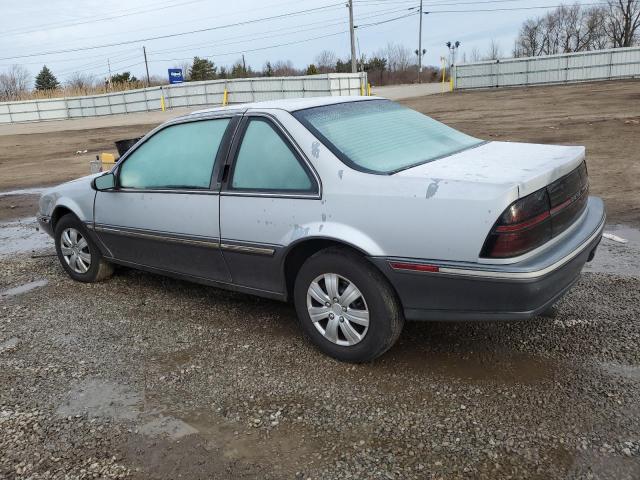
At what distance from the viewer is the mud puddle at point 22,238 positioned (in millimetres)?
6928

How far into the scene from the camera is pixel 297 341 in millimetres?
3887

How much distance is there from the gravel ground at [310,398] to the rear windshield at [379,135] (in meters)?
1.22

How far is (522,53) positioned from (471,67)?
56060mm

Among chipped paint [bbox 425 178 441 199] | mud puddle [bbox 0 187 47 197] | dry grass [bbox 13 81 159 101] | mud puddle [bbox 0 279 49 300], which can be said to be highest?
dry grass [bbox 13 81 159 101]

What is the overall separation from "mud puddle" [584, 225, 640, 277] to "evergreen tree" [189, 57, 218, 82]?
80.9 meters

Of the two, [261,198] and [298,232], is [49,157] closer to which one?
[261,198]

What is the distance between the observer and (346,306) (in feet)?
11.0

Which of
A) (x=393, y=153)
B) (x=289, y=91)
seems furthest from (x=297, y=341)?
(x=289, y=91)

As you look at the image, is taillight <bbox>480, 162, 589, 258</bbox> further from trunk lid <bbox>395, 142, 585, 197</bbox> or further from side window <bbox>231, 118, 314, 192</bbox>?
side window <bbox>231, 118, 314, 192</bbox>

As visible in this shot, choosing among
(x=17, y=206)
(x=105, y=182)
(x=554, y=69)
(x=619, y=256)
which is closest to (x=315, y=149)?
(x=105, y=182)

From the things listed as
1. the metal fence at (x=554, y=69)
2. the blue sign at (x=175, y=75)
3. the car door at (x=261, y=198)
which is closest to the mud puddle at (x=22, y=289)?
the car door at (x=261, y=198)

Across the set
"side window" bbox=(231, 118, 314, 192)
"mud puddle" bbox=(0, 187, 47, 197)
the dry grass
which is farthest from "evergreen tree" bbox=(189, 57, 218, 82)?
"side window" bbox=(231, 118, 314, 192)

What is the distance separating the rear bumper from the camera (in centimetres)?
284

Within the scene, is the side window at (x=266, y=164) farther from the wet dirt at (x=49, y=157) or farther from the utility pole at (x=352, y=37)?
the utility pole at (x=352, y=37)
